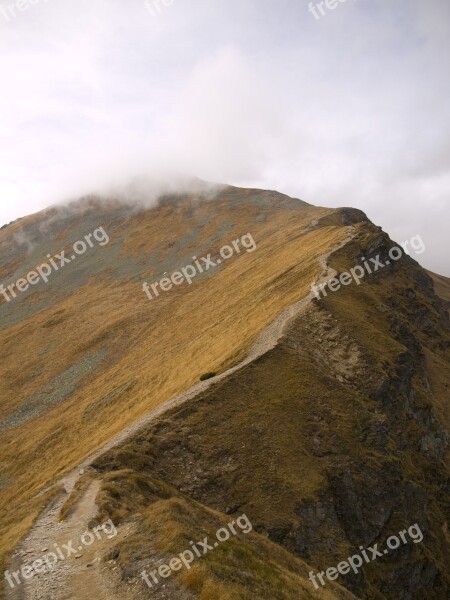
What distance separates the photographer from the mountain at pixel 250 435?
58.4 ft

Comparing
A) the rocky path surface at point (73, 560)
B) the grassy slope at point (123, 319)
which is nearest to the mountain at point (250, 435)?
the rocky path surface at point (73, 560)

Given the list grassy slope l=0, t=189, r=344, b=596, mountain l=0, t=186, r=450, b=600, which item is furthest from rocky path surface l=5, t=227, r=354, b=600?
grassy slope l=0, t=189, r=344, b=596

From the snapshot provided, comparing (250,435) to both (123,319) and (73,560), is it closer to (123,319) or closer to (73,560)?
(73,560)

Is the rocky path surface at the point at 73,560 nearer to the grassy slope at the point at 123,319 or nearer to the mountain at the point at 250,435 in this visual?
the mountain at the point at 250,435

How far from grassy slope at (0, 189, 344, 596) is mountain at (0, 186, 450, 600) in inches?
18.2

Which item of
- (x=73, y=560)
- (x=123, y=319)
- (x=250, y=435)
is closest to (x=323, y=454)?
(x=250, y=435)

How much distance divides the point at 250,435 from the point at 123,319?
52.1 meters

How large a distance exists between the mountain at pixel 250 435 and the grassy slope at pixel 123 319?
0.46 metres

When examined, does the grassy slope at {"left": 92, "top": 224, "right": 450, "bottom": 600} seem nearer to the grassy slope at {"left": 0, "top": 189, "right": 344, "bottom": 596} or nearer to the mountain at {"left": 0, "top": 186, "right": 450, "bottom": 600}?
the mountain at {"left": 0, "top": 186, "right": 450, "bottom": 600}

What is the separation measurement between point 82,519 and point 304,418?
1573 centimetres

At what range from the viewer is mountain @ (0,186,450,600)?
17812 millimetres

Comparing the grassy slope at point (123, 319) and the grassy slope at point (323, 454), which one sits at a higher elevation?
the grassy slope at point (123, 319)

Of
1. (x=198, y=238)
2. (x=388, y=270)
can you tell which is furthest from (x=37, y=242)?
(x=388, y=270)

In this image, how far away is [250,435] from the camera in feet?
91.6
